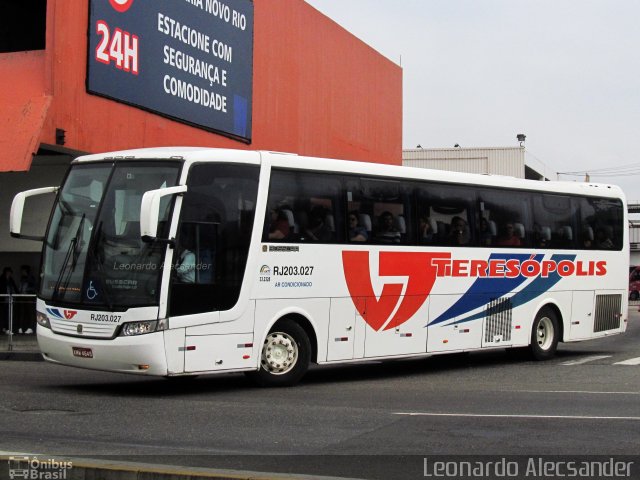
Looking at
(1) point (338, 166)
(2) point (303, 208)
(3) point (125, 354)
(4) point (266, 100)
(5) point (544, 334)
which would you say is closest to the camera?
(3) point (125, 354)

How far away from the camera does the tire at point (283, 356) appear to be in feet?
46.9

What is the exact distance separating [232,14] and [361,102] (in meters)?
9.95

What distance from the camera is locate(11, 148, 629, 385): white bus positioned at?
12.9 m

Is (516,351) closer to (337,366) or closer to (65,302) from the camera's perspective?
(337,366)

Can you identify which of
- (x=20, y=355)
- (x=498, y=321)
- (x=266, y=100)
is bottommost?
(x=20, y=355)

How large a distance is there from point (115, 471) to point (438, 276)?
34.5ft

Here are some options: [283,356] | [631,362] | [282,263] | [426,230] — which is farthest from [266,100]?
[283,356]

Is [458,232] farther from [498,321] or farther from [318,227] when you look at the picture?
[318,227]

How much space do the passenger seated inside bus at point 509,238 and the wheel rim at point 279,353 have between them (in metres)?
5.34

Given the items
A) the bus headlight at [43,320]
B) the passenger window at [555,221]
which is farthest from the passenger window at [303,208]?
the passenger window at [555,221]

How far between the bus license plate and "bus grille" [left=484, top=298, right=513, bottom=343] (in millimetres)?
7641

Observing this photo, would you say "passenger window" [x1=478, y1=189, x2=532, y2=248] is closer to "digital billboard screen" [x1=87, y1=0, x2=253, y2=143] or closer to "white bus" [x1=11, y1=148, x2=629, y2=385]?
"white bus" [x1=11, y1=148, x2=629, y2=385]

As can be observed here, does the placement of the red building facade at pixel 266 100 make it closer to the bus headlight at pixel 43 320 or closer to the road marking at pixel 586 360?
the bus headlight at pixel 43 320

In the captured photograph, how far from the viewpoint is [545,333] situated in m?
19.6
